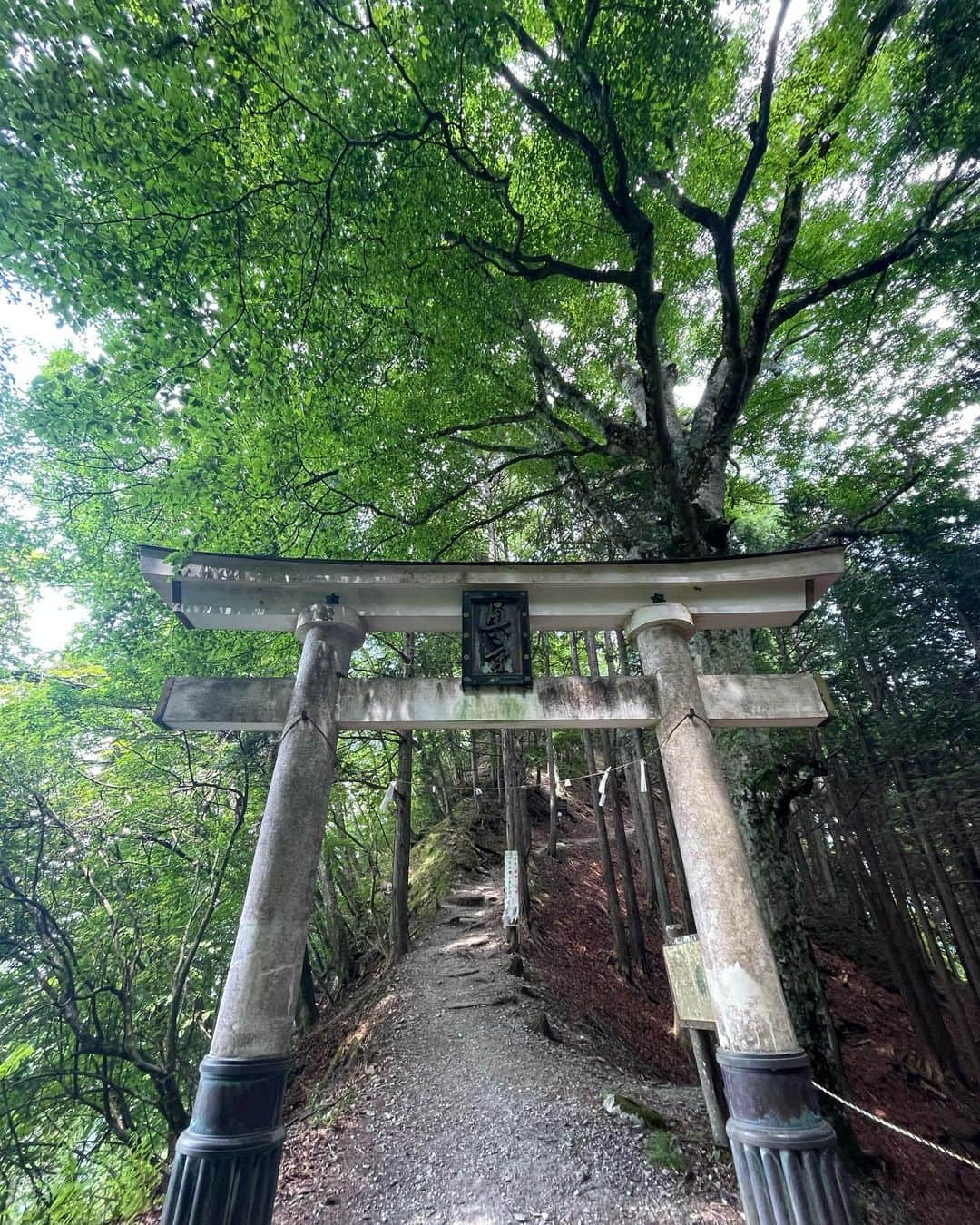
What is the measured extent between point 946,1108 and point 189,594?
11.6 m

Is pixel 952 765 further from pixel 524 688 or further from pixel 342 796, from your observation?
pixel 342 796

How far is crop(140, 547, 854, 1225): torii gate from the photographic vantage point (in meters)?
2.21

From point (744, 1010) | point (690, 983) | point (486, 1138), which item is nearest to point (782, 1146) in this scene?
point (744, 1010)

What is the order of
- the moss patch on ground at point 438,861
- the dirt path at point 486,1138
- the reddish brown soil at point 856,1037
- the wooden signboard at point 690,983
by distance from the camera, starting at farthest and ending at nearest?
the moss patch on ground at point 438,861 → the reddish brown soil at point 856,1037 → the dirt path at point 486,1138 → the wooden signboard at point 690,983

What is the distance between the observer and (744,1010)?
2.48 metres

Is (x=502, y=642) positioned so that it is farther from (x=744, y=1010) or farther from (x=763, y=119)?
(x=763, y=119)

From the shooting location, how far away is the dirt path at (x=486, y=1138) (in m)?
3.74

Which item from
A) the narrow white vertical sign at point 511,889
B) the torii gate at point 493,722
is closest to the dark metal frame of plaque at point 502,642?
the torii gate at point 493,722

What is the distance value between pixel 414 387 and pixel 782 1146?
7386mm

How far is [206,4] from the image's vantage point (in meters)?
3.11

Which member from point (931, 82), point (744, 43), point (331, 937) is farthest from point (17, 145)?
point (331, 937)

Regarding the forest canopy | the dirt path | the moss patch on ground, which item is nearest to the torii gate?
the forest canopy

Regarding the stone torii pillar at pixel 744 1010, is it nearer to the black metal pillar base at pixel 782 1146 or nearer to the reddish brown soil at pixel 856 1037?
the black metal pillar base at pixel 782 1146

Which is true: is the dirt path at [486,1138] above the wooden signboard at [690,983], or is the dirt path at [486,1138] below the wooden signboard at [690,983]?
below
